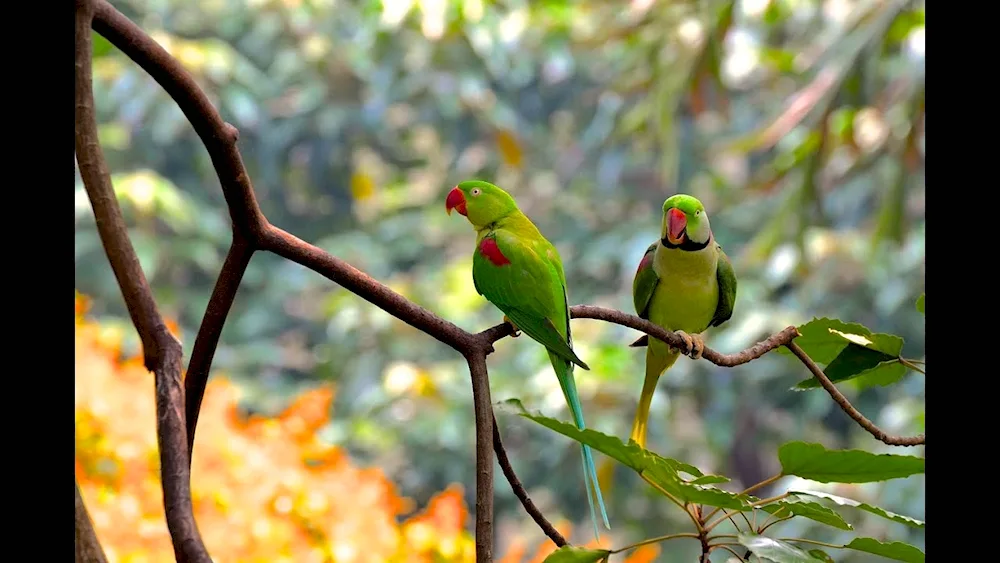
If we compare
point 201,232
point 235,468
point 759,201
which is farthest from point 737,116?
point 235,468

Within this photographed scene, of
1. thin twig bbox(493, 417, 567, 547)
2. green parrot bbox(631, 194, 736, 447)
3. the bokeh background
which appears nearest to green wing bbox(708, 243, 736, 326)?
green parrot bbox(631, 194, 736, 447)

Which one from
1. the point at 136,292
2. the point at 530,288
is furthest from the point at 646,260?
the point at 136,292

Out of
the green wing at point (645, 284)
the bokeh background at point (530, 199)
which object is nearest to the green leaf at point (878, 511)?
the green wing at point (645, 284)

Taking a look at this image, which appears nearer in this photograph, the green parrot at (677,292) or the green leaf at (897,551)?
the green leaf at (897,551)

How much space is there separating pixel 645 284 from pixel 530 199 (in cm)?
340

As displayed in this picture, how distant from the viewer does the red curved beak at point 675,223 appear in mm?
536

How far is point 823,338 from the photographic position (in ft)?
1.71

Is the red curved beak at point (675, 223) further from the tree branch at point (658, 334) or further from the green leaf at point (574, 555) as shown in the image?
the green leaf at point (574, 555)

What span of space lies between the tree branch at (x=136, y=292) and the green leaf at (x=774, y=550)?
210mm
